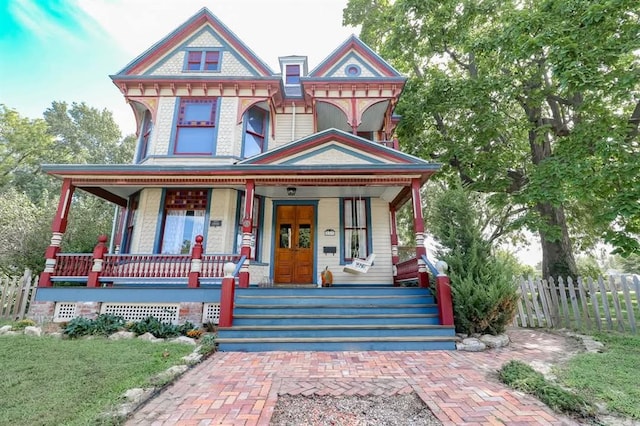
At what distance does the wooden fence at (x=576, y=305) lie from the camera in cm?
606

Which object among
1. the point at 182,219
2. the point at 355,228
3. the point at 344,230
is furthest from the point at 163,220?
the point at 355,228

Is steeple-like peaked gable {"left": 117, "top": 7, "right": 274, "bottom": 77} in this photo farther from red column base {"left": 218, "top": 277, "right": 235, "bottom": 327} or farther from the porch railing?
red column base {"left": 218, "top": 277, "right": 235, "bottom": 327}

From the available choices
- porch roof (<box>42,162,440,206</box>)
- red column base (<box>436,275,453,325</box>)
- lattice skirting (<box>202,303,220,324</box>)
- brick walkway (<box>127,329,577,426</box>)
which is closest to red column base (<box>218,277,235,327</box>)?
brick walkway (<box>127,329,577,426</box>)

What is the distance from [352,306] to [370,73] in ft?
27.0

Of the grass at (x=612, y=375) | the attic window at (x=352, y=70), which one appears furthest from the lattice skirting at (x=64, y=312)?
the attic window at (x=352, y=70)

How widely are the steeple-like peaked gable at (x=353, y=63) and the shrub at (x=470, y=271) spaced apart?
5792 mm

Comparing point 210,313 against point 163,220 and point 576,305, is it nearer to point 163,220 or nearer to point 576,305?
point 163,220

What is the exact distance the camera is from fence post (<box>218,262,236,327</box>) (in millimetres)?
5766

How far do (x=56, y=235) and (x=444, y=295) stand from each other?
9341mm

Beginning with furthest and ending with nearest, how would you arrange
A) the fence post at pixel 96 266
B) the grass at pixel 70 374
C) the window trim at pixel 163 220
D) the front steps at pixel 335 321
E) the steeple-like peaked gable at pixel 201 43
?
the steeple-like peaked gable at pixel 201 43 → the window trim at pixel 163 220 → the fence post at pixel 96 266 → the front steps at pixel 335 321 → the grass at pixel 70 374

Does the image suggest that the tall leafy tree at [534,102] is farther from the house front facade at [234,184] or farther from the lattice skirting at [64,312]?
the lattice skirting at [64,312]

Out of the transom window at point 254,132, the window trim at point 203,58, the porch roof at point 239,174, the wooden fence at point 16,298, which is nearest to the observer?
the porch roof at point 239,174

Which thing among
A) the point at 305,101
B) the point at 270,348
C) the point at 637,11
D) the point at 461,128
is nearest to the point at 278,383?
the point at 270,348

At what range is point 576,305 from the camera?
260 inches
